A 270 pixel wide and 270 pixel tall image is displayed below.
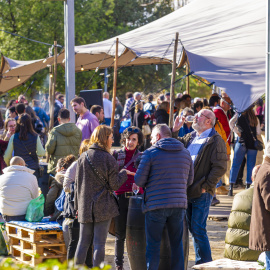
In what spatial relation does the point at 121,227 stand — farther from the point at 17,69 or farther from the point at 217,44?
the point at 17,69

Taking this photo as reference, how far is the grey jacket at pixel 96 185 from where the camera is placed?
249 inches

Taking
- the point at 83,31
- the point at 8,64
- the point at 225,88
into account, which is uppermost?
the point at 83,31

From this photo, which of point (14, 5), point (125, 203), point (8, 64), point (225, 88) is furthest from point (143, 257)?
point (14, 5)

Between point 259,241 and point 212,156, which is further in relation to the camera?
point 212,156

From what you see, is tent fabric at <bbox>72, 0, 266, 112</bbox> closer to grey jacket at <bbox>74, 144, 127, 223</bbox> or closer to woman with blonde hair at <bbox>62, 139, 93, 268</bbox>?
woman with blonde hair at <bbox>62, 139, 93, 268</bbox>

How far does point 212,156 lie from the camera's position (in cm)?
691

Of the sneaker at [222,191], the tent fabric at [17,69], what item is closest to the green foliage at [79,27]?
the tent fabric at [17,69]

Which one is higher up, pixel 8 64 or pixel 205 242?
pixel 8 64

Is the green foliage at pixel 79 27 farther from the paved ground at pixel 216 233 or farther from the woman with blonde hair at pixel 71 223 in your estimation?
the woman with blonde hair at pixel 71 223

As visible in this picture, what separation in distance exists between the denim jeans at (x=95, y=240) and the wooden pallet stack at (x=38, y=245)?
124cm

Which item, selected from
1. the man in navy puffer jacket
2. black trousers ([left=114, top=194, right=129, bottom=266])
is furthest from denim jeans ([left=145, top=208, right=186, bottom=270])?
black trousers ([left=114, top=194, right=129, bottom=266])

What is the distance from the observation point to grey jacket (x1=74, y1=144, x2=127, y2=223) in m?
6.32

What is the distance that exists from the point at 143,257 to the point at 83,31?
1131 inches

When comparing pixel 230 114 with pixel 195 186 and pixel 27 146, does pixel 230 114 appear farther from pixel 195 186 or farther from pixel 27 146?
pixel 195 186
